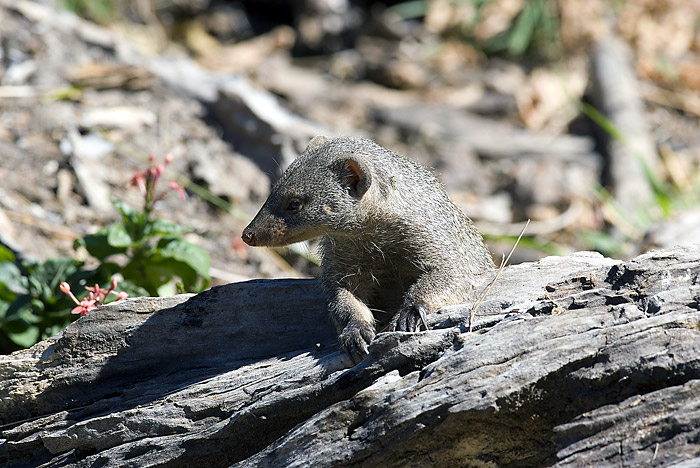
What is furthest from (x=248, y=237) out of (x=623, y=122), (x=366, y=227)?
(x=623, y=122)

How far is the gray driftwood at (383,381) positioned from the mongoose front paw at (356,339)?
0.07 metres

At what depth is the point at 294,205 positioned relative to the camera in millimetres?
5078

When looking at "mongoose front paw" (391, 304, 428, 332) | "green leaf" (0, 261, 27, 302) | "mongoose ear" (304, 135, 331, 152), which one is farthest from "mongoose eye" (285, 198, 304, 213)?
"green leaf" (0, 261, 27, 302)

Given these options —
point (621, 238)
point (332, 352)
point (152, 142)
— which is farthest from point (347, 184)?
point (621, 238)

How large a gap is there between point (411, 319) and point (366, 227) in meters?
0.91

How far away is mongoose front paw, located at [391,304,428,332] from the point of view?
4.39 meters

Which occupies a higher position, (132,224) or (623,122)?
(623,122)

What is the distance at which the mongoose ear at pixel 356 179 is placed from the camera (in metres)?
5.01

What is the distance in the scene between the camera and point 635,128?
11.6m

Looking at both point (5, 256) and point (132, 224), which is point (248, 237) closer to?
point (132, 224)

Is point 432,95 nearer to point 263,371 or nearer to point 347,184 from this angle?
point 347,184

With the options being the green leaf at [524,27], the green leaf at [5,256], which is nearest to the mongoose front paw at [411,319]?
the green leaf at [5,256]

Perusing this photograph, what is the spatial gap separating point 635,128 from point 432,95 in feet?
10.6

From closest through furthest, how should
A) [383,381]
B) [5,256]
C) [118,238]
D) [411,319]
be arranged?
[383,381]
[411,319]
[118,238]
[5,256]
